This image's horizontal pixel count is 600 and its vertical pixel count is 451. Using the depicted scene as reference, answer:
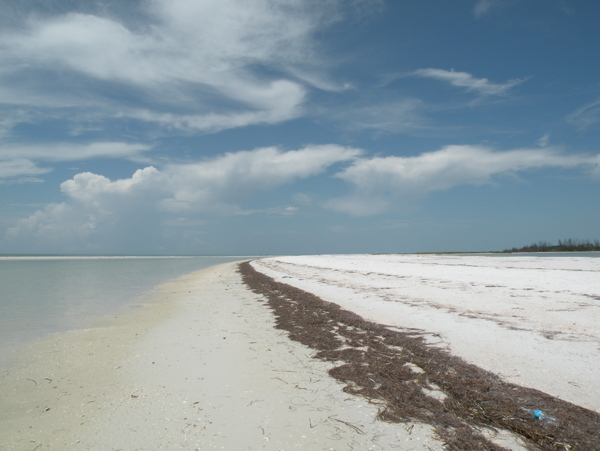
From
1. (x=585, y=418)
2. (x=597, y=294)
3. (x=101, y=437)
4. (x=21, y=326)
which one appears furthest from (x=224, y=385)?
(x=597, y=294)

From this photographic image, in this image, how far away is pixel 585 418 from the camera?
384 cm

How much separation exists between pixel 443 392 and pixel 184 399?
138 inches

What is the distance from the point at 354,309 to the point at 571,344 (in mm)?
6112

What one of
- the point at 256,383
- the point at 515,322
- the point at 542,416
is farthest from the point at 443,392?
the point at 515,322

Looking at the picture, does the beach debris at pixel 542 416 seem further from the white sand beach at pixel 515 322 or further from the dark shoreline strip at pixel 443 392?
the white sand beach at pixel 515 322

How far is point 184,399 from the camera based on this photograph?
193 inches

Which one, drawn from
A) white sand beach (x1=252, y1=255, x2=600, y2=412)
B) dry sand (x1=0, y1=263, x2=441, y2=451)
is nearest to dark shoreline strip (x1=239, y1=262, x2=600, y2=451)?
dry sand (x1=0, y1=263, x2=441, y2=451)

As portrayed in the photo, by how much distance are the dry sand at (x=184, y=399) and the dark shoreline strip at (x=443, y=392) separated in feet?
0.94

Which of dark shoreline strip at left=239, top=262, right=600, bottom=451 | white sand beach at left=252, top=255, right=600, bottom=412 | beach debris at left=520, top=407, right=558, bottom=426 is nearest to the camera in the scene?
dark shoreline strip at left=239, top=262, right=600, bottom=451

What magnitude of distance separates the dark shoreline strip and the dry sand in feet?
0.94

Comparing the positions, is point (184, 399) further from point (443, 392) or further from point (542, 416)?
point (542, 416)

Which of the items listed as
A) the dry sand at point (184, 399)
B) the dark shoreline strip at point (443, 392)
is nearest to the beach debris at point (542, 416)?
the dark shoreline strip at point (443, 392)

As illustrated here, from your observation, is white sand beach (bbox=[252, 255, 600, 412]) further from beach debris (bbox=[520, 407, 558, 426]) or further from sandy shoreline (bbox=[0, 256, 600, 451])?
beach debris (bbox=[520, 407, 558, 426])

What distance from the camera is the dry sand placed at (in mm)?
3850
